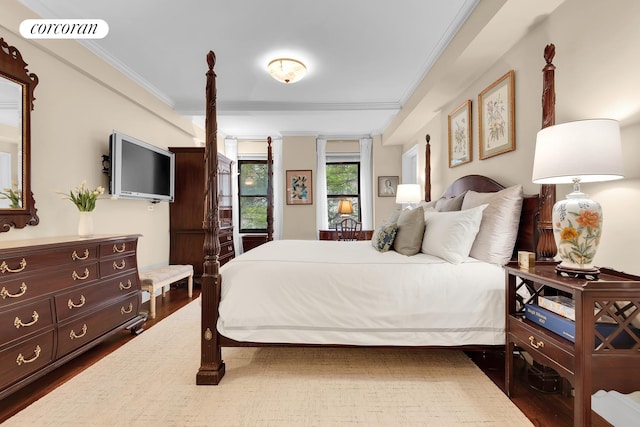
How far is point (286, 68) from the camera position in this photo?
298 cm

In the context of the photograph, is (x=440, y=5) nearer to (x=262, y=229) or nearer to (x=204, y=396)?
(x=204, y=396)

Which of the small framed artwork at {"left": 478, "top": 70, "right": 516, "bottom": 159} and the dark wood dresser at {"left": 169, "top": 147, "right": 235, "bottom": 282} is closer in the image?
the small framed artwork at {"left": 478, "top": 70, "right": 516, "bottom": 159}

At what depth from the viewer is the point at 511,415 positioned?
1479 mm

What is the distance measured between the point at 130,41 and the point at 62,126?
98 cm

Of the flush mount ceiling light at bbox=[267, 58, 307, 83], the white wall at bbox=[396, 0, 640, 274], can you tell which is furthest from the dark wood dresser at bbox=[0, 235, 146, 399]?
the white wall at bbox=[396, 0, 640, 274]

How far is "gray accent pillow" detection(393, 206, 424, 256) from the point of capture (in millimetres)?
2182

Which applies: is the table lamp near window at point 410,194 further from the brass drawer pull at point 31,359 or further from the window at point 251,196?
the brass drawer pull at point 31,359

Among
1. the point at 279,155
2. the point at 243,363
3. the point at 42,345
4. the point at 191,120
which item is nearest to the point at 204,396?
the point at 243,363

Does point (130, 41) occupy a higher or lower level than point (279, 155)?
higher

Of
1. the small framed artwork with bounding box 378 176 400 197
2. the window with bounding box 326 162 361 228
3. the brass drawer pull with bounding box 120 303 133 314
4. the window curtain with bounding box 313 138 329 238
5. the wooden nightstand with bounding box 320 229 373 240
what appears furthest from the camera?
the window with bounding box 326 162 361 228

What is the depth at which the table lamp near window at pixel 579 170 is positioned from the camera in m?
1.23

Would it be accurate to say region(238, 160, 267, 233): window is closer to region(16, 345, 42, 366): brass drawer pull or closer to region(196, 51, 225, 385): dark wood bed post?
region(196, 51, 225, 385): dark wood bed post

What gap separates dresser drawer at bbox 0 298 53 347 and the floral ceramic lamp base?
2.80 meters

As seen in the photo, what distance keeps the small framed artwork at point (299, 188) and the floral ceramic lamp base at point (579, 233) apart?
4592 millimetres
